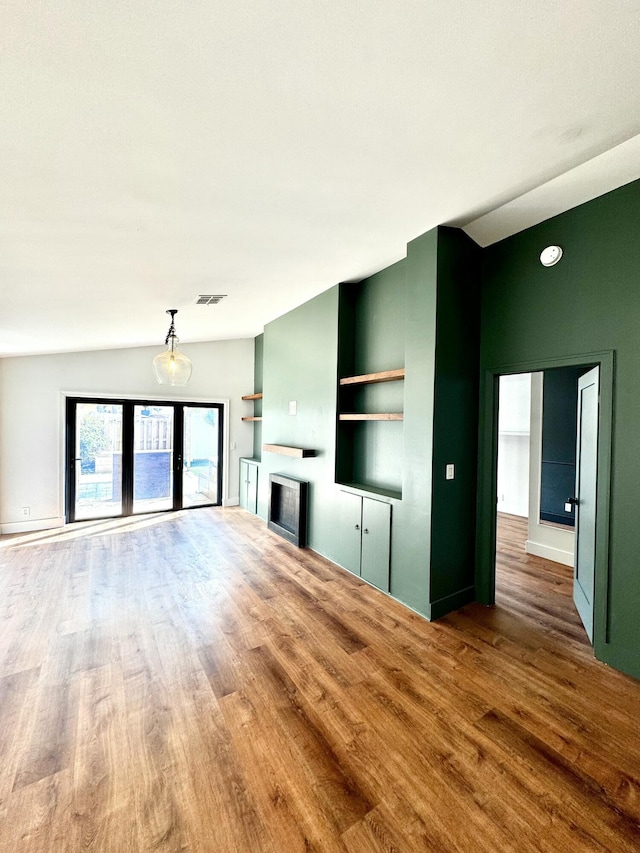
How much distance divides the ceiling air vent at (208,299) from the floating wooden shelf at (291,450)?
6.59ft

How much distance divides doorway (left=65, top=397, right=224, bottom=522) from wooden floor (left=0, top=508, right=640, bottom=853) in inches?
106

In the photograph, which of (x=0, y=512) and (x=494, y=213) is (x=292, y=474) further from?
(x=0, y=512)

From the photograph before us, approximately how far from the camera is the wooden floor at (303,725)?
1.46m

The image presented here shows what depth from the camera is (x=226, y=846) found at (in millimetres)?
1375

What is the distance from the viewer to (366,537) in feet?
12.3

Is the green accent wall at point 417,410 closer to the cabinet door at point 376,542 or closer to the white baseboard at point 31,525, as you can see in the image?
the cabinet door at point 376,542

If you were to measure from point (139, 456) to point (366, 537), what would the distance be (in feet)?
14.5

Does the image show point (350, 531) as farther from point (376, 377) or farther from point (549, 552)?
point (549, 552)

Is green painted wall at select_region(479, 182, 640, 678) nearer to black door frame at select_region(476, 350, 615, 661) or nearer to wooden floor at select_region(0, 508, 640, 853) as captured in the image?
black door frame at select_region(476, 350, 615, 661)

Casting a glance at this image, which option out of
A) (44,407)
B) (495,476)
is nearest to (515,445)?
(495,476)

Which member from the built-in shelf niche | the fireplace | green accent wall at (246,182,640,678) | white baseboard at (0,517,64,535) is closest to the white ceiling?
green accent wall at (246,182,640,678)

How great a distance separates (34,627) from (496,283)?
15.7 feet

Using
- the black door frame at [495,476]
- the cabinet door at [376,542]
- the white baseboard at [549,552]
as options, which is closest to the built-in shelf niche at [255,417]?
the cabinet door at [376,542]

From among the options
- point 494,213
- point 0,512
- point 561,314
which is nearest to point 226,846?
point 561,314
